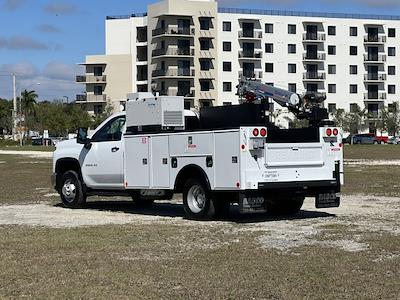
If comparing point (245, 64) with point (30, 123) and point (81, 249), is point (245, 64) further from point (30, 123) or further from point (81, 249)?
A: point (81, 249)

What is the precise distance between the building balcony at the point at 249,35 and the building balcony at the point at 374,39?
1827cm

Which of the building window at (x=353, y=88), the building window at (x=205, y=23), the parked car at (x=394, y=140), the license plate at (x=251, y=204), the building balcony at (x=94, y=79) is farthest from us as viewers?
the building window at (x=353, y=88)

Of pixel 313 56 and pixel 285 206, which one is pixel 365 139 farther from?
pixel 285 206

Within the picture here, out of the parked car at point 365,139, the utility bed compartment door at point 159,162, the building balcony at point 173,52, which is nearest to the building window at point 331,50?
the parked car at point 365,139

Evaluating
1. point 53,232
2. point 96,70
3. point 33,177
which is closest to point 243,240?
point 53,232

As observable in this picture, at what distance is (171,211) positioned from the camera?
17766mm

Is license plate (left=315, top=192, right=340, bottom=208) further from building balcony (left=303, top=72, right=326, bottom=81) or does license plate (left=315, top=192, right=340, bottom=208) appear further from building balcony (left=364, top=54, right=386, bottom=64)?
building balcony (left=364, top=54, right=386, bottom=64)

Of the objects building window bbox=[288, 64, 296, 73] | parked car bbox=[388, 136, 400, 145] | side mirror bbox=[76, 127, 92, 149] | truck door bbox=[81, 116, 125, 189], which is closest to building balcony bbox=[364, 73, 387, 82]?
parked car bbox=[388, 136, 400, 145]

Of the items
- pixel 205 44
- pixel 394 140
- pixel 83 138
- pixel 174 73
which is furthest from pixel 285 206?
pixel 394 140

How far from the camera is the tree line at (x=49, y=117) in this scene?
118812mm

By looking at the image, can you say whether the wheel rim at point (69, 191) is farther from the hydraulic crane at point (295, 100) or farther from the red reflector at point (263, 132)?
the red reflector at point (263, 132)

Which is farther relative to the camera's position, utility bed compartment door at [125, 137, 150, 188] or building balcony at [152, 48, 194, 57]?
building balcony at [152, 48, 194, 57]

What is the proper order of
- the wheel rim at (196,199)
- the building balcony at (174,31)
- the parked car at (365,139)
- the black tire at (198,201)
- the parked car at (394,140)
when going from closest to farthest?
the black tire at (198,201), the wheel rim at (196,199), the parked car at (365,139), the building balcony at (174,31), the parked car at (394,140)

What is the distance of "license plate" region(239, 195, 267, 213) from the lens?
14.2 m
